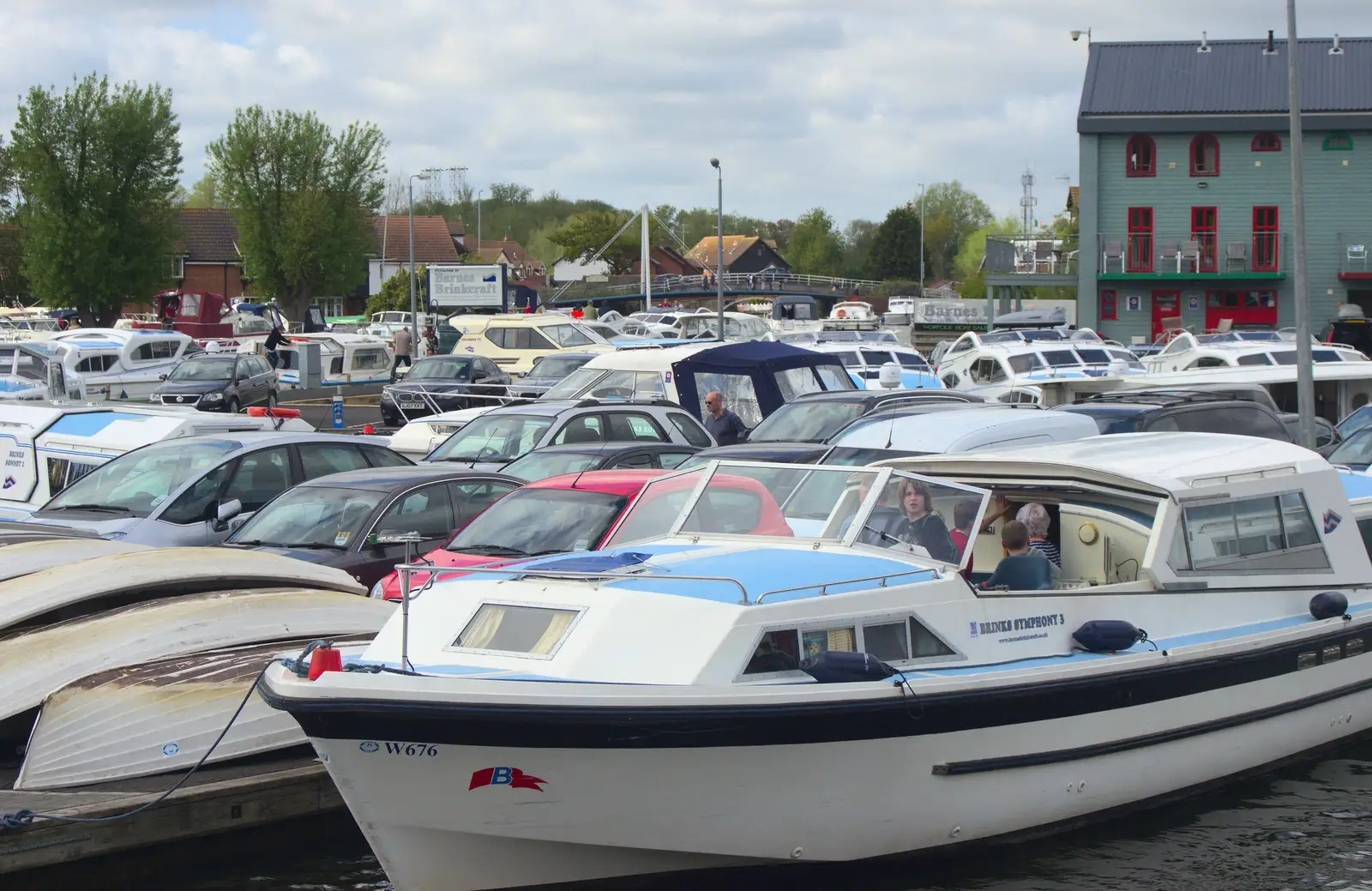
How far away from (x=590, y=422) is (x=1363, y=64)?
133 feet

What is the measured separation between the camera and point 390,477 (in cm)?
1254

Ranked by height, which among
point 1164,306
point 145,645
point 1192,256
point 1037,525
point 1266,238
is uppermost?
point 1266,238

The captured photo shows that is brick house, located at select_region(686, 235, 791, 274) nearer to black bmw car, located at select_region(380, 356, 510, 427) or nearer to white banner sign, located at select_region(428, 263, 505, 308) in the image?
white banner sign, located at select_region(428, 263, 505, 308)

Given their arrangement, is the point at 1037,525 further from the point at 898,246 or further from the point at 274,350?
the point at 898,246

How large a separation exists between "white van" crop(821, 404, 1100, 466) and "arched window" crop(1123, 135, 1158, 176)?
36957 mm

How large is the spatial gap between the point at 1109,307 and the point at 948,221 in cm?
8166

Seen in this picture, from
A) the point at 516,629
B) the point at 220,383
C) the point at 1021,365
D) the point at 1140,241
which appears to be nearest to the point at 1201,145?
the point at 1140,241

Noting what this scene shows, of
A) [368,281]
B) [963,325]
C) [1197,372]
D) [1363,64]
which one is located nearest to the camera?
[1197,372]

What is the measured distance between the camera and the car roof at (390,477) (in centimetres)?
1233

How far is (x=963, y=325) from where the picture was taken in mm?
58344

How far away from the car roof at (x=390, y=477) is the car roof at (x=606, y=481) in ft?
3.66

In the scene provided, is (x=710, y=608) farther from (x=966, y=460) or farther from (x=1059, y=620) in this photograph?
(x=966, y=460)

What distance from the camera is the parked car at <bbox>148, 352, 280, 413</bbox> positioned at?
31484 millimetres

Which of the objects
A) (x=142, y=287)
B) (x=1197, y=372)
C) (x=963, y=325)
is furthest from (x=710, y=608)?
(x=142, y=287)
